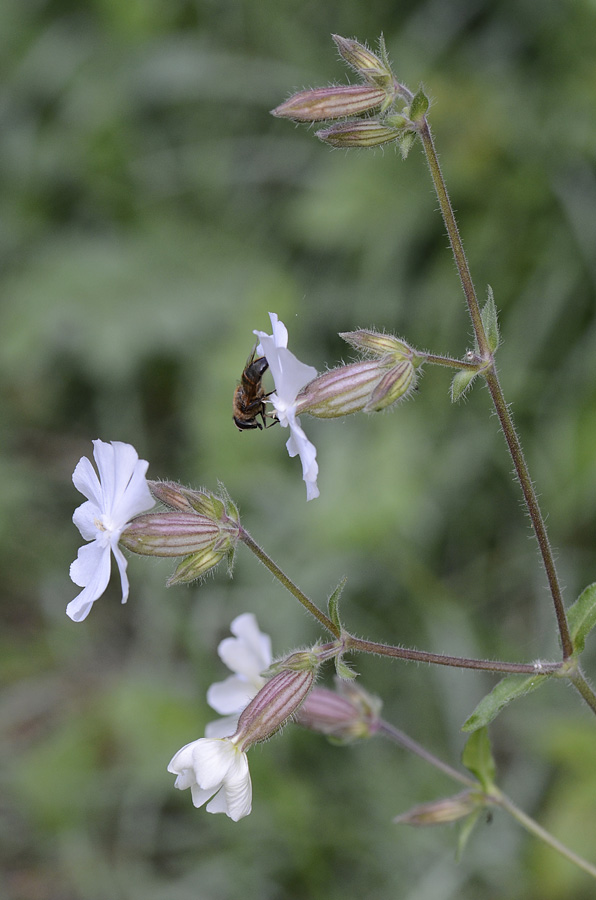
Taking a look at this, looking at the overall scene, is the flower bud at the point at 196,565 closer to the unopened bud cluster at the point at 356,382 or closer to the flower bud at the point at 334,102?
the unopened bud cluster at the point at 356,382

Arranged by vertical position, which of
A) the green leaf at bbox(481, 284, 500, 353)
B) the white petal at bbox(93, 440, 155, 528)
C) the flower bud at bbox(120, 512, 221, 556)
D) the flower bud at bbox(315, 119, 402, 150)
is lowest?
the flower bud at bbox(120, 512, 221, 556)

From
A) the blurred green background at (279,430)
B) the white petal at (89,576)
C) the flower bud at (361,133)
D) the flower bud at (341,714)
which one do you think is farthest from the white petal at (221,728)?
the blurred green background at (279,430)

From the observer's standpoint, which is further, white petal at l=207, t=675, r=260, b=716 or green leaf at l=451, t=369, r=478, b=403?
white petal at l=207, t=675, r=260, b=716

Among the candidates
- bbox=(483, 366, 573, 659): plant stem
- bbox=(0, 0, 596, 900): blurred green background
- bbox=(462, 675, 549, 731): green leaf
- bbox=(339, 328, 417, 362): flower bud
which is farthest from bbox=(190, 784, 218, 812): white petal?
bbox=(0, 0, 596, 900): blurred green background

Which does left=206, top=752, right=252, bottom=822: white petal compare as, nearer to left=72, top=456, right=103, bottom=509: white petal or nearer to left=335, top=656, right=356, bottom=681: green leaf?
left=335, top=656, right=356, bottom=681: green leaf

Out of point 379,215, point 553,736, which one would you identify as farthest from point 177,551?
point 379,215

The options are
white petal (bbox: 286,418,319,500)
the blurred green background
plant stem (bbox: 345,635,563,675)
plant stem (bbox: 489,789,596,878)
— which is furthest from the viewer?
the blurred green background

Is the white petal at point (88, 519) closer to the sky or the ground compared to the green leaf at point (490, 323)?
closer to the ground

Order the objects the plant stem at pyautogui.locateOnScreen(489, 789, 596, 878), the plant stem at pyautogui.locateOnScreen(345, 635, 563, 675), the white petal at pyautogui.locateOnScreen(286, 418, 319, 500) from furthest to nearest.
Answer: the plant stem at pyautogui.locateOnScreen(489, 789, 596, 878)
the plant stem at pyautogui.locateOnScreen(345, 635, 563, 675)
the white petal at pyautogui.locateOnScreen(286, 418, 319, 500)
